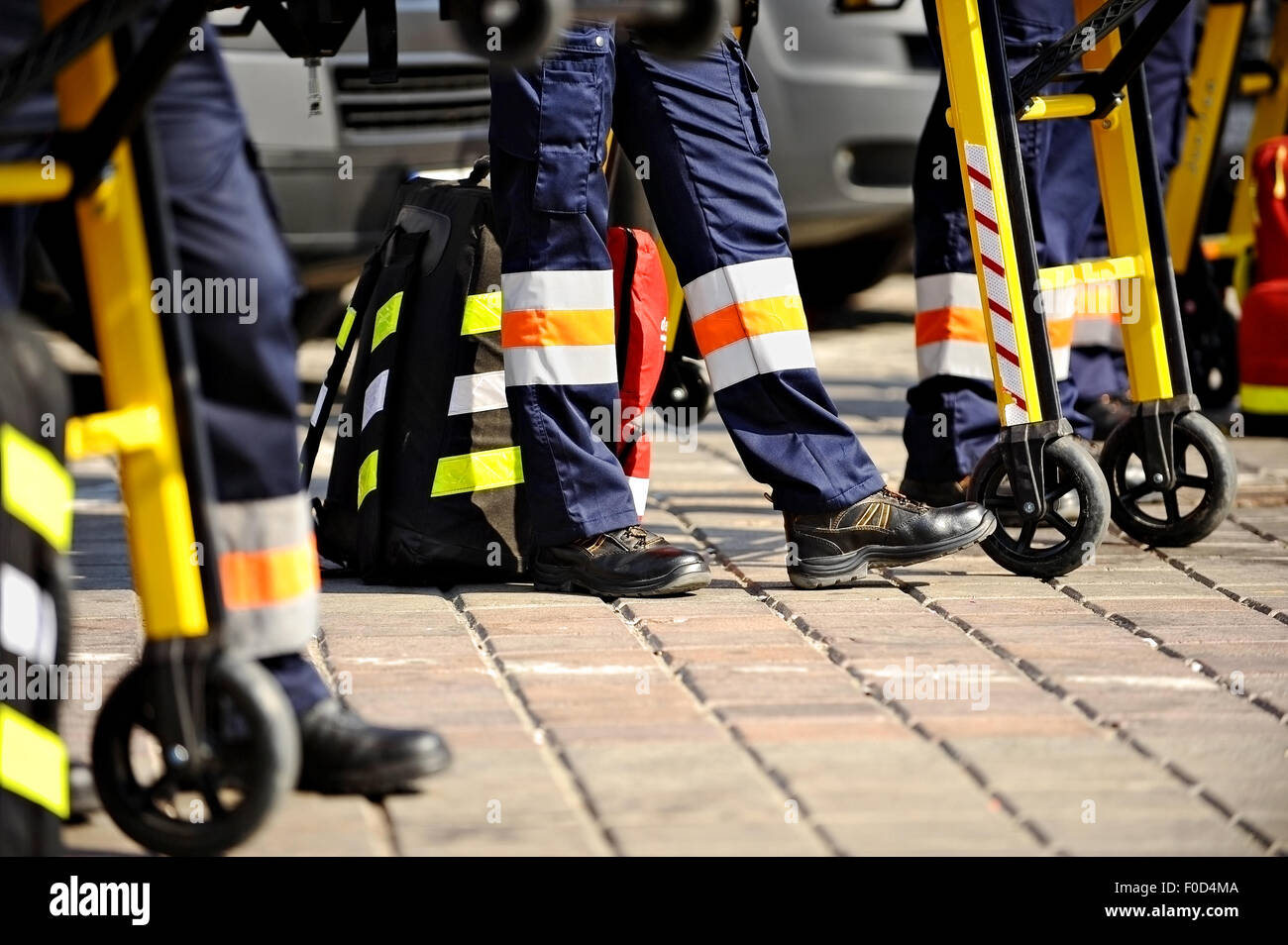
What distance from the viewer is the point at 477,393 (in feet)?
Answer: 12.6

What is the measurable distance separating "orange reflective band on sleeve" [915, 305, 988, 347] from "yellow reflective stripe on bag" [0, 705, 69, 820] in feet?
8.37

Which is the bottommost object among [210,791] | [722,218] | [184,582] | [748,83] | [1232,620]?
[1232,620]

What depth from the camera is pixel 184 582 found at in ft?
7.39

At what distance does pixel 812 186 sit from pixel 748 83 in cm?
345

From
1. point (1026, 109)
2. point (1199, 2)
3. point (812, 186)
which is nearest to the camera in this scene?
point (1026, 109)

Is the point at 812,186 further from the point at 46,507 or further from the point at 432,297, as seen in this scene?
the point at 46,507

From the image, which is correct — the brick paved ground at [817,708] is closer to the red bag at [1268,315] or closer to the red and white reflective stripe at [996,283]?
the red and white reflective stripe at [996,283]

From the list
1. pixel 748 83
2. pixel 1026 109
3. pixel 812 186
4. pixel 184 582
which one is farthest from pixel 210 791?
pixel 812 186

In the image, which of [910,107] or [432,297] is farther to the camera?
[910,107]

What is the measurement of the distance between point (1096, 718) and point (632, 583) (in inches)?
41.2

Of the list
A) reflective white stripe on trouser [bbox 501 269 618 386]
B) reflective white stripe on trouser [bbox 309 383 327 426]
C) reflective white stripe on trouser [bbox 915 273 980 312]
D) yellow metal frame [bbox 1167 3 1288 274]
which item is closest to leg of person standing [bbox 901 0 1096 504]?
reflective white stripe on trouser [bbox 915 273 980 312]

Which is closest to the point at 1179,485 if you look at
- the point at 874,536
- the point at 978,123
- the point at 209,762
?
the point at 874,536

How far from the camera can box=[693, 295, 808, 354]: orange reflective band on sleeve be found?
145 inches

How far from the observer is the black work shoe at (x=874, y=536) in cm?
373
